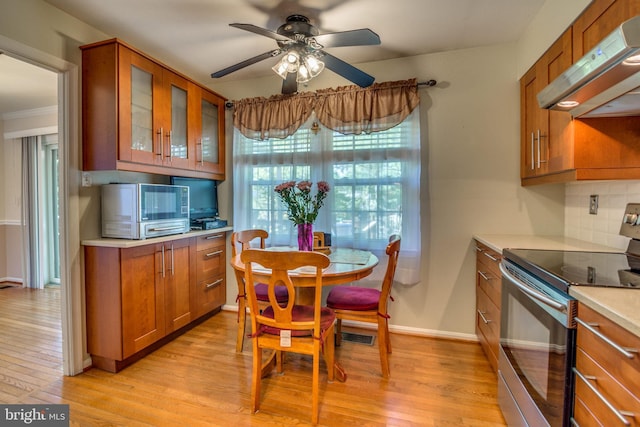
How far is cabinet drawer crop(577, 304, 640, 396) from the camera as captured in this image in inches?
30.4

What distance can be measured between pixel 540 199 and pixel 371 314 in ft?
5.66

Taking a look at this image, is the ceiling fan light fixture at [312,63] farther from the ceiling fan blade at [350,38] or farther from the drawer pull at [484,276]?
the drawer pull at [484,276]

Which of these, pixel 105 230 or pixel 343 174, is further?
pixel 343 174

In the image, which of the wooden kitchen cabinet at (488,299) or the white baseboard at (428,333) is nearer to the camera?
the wooden kitchen cabinet at (488,299)

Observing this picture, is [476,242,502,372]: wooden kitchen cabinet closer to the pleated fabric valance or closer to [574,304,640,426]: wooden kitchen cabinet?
[574,304,640,426]: wooden kitchen cabinet

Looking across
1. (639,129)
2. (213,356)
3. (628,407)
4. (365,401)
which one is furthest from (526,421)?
(213,356)

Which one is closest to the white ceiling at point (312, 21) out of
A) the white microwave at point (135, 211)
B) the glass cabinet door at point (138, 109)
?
the glass cabinet door at point (138, 109)

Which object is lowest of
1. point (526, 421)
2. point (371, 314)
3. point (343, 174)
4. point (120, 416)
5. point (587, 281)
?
point (120, 416)

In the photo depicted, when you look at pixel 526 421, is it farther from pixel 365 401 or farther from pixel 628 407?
pixel 365 401

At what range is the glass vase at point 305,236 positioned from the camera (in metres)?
2.19

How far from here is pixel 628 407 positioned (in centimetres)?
79

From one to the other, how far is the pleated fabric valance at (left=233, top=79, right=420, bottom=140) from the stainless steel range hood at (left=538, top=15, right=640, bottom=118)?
1298mm

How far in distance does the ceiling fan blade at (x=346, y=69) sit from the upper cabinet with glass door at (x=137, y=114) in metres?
1.40

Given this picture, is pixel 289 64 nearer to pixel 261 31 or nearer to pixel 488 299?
pixel 261 31
